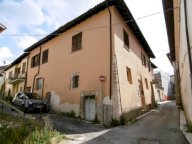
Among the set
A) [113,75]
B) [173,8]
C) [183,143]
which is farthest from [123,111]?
[173,8]

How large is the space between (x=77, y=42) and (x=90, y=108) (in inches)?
192

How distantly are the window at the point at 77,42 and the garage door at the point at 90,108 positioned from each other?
12.3 ft

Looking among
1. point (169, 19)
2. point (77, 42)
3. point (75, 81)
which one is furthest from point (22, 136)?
point (169, 19)

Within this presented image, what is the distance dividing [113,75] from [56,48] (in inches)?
276

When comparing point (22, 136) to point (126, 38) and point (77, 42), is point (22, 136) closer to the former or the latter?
point (77, 42)

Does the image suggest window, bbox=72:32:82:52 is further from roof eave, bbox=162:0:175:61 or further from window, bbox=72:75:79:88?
roof eave, bbox=162:0:175:61

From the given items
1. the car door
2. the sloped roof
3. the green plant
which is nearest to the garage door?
the green plant

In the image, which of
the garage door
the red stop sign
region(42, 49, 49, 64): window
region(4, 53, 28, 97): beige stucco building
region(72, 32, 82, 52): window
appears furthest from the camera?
region(4, 53, 28, 97): beige stucco building

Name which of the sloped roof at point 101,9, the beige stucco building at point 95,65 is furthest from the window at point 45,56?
the sloped roof at point 101,9

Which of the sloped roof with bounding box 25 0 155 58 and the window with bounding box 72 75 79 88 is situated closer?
the sloped roof with bounding box 25 0 155 58

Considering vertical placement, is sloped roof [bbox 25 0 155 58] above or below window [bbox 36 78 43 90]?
above

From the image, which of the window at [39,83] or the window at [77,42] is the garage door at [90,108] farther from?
the window at [39,83]

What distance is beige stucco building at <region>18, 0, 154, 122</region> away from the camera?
1125 cm

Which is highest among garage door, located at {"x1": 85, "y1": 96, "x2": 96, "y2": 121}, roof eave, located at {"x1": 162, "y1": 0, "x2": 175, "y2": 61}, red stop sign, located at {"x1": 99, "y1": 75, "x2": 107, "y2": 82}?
roof eave, located at {"x1": 162, "y1": 0, "x2": 175, "y2": 61}
